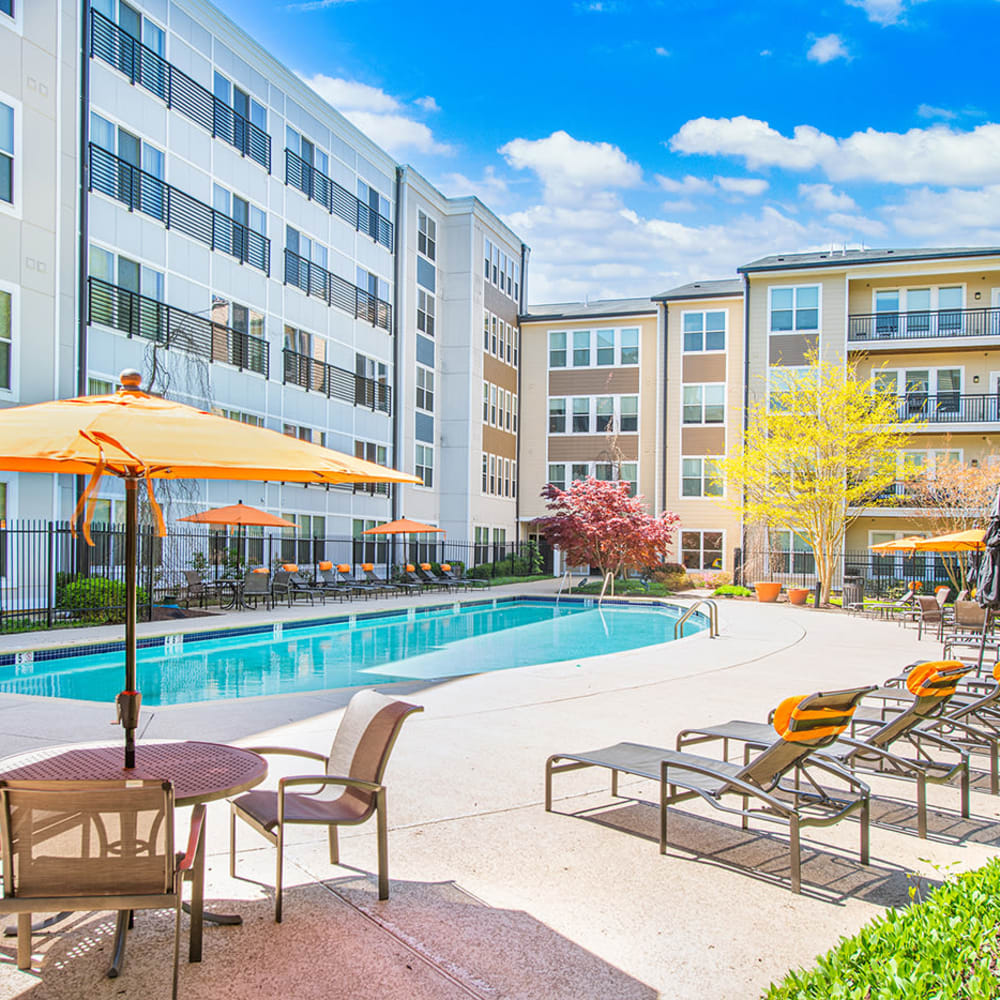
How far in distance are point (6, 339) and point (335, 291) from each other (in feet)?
44.4

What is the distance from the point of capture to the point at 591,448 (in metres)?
40.8

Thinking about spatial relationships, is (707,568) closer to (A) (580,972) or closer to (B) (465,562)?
(B) (465,562)

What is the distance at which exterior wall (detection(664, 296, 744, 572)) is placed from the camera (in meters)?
37.0

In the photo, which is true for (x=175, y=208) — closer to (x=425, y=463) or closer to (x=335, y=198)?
(x=335, y=198)

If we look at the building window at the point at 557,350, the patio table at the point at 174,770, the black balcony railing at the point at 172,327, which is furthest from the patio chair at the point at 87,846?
the building window at the point at 557,350

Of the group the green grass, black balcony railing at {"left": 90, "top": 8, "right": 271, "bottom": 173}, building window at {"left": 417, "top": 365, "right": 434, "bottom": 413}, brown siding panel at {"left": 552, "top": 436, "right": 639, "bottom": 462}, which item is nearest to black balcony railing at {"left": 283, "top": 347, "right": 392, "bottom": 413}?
building window at {"left": 417, "top": 365, "right": 434, "bottom": 413}

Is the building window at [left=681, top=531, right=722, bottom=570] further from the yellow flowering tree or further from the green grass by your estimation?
the green grass

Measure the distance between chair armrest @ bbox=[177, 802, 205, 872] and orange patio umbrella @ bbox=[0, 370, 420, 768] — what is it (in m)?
0.54

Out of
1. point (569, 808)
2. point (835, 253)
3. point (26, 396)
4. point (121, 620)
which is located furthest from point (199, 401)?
point (835, 253)

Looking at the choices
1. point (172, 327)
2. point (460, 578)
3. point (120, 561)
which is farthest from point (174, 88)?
point (460, 578)

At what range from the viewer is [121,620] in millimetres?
17281

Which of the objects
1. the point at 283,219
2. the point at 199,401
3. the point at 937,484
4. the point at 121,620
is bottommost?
the point at 121,620

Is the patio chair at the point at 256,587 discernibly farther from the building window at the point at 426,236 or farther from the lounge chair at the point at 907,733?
the building window at the point at 426,236

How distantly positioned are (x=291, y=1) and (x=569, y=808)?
14.9 m
